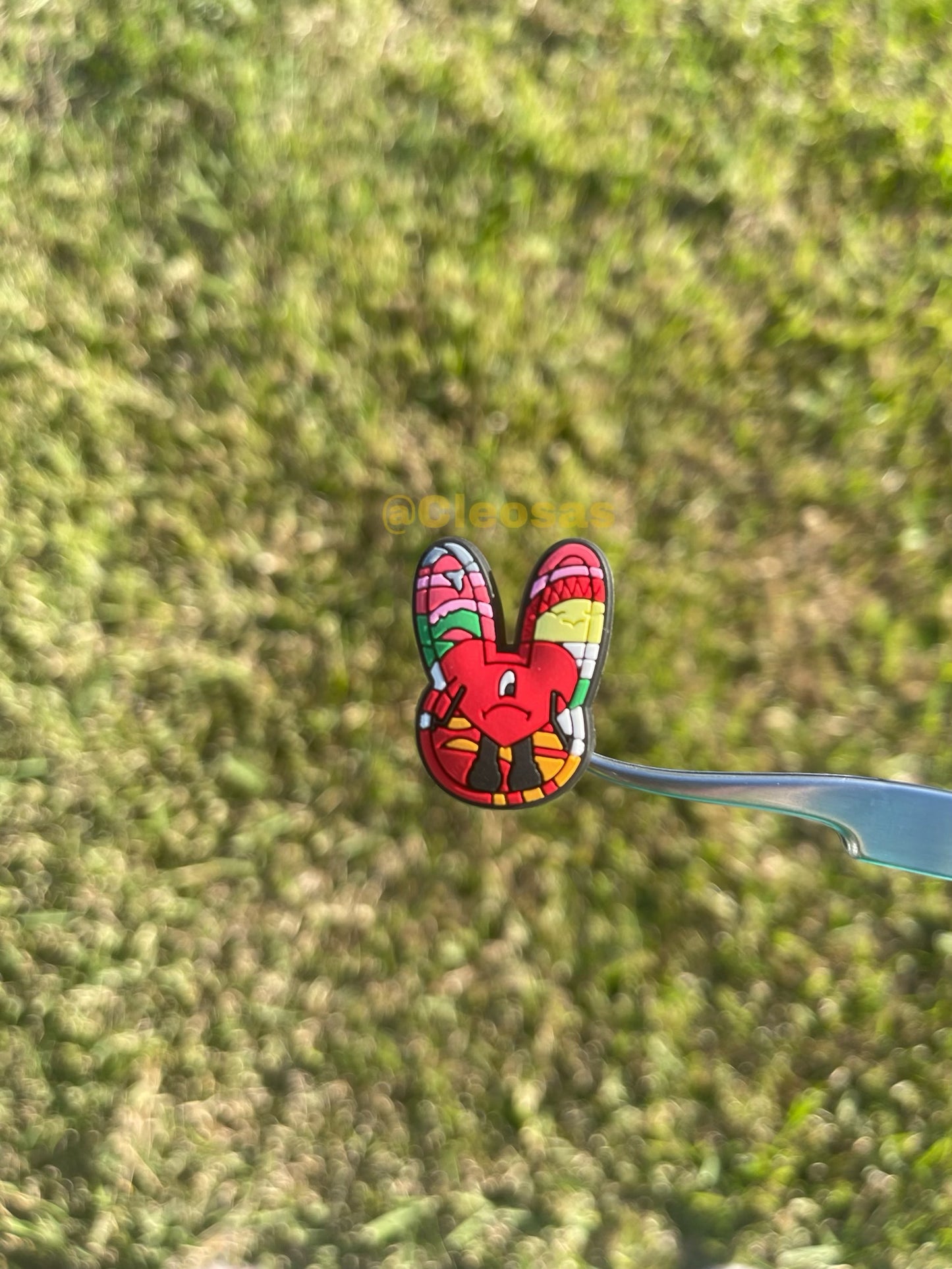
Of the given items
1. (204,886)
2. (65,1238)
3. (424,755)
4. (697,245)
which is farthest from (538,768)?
(65,1238)

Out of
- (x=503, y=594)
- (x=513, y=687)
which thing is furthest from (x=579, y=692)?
(x=503, y=594)

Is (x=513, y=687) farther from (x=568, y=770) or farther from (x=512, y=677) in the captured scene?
(x=568, y=770)

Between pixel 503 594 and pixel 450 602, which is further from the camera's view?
pixel 503 594

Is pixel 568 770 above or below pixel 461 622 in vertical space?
below

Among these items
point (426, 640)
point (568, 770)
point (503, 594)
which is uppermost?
point (503, 594)

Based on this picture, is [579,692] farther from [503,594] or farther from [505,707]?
[503,594]
